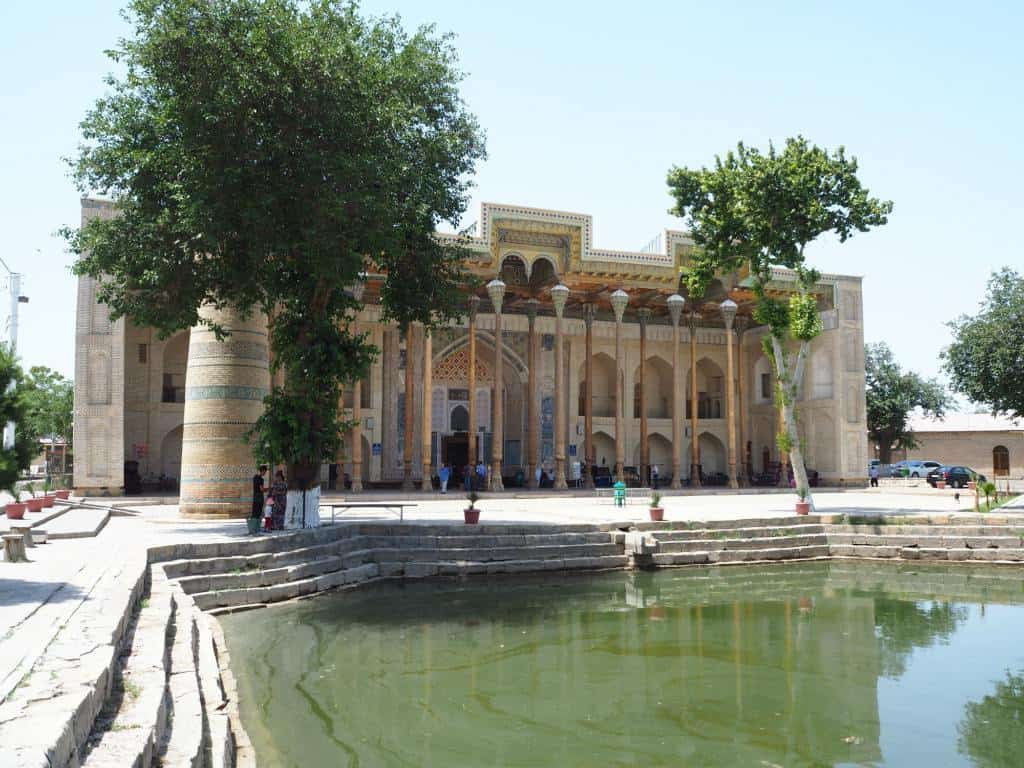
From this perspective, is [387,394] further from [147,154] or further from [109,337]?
[147,154]

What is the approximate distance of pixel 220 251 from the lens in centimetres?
1184

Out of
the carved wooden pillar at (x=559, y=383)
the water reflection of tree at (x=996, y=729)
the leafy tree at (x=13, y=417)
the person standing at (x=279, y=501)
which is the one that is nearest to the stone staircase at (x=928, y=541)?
the water reflection of tree at (x=996, y=729)

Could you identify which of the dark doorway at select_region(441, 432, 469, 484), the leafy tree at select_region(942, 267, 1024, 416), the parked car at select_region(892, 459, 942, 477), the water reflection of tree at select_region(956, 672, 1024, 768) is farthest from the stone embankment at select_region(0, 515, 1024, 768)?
the parked car at select_region(892, 459, 942, 477)

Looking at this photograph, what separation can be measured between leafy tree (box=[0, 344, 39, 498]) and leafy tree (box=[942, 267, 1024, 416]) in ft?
77.0

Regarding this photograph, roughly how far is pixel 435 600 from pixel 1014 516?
10.9 meters

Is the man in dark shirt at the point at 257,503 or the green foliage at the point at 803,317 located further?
the green foliage at the point at 803,317

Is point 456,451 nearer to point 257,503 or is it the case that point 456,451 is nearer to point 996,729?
point 257,503

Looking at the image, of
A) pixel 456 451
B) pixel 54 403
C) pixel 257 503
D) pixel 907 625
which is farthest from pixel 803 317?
pixel 54 403

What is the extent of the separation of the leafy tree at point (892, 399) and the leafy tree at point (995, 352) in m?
15.8

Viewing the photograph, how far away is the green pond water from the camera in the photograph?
5129mm

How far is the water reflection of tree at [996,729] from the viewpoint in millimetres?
5027

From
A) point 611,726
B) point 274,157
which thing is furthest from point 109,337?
point 611,726

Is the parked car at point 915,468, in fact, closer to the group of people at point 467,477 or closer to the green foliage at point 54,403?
the group of people at point 467,477

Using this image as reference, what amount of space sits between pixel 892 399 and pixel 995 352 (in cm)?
1856
